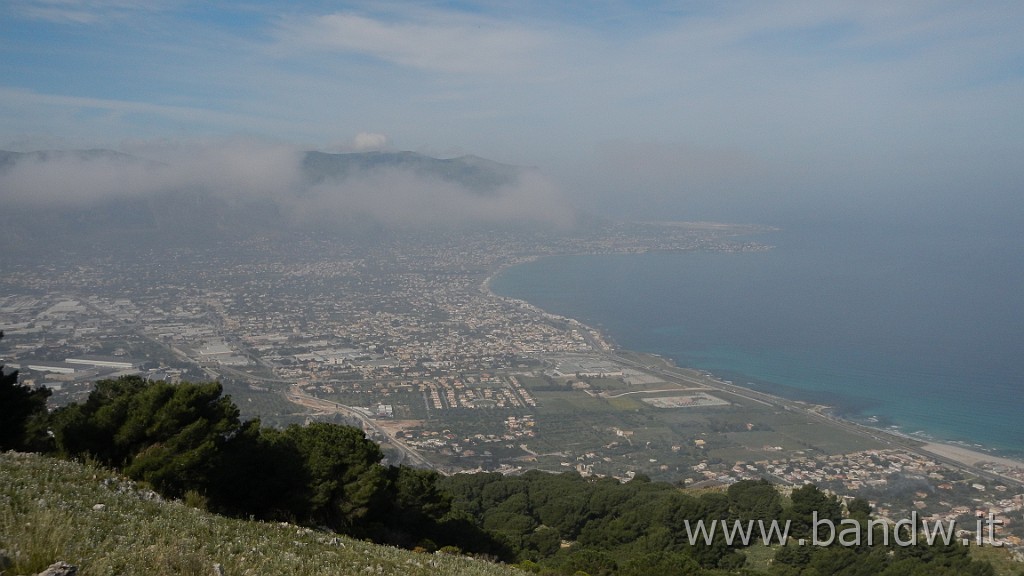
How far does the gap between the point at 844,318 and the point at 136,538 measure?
184ft

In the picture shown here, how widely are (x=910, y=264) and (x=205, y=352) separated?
76.3 m

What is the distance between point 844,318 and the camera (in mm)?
51469

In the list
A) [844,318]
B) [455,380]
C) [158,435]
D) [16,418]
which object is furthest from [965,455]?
[844,318]

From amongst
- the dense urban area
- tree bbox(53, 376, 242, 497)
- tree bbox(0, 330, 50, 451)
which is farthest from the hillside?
the dense urban area

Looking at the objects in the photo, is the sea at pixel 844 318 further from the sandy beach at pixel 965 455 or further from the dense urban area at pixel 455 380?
the dense urban area at pixel 455 380

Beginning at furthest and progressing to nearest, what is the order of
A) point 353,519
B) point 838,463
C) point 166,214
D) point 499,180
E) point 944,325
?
point 499,180, point 166,214, point 944,325, point 838,463, point 353,519

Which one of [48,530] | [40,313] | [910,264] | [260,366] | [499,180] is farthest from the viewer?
[499,180]

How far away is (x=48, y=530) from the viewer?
3.29 m

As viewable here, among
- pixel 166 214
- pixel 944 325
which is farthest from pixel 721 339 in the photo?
pixel 166 214

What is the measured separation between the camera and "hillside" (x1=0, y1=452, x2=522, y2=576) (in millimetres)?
3156

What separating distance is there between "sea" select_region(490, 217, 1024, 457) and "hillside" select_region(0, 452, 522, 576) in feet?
94.3

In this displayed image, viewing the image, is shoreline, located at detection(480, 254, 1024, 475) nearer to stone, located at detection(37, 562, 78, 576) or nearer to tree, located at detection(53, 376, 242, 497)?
tree, located at detection(53, 376, 242, 497)

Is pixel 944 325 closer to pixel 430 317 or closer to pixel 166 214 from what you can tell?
pixel 430 317

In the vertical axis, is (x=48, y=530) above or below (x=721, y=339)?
above
